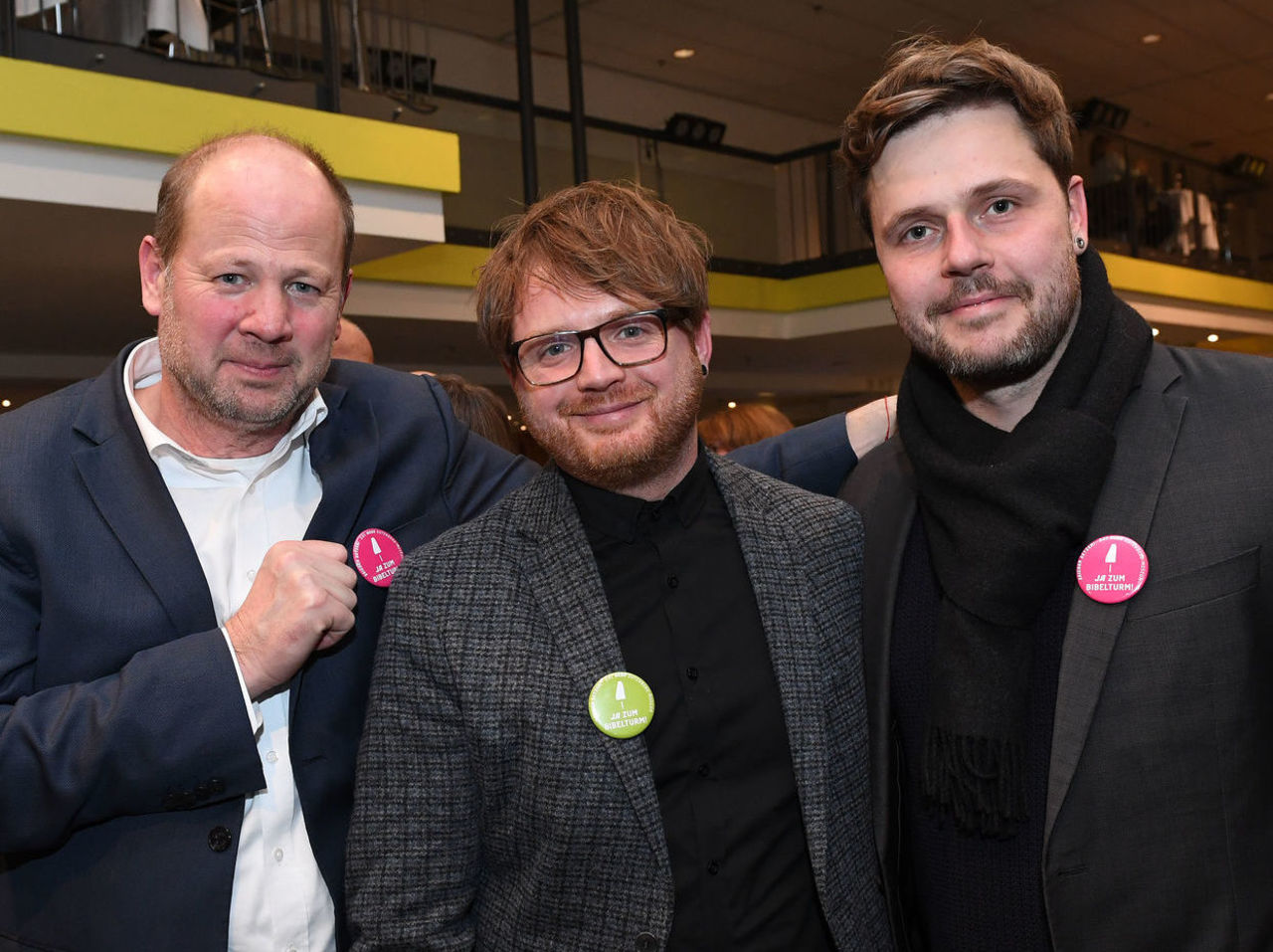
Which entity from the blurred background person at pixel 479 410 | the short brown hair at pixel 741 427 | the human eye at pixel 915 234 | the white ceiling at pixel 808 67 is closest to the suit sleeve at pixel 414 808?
the human eye at pixel 915 234

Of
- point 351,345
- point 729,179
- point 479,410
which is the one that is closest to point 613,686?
point 479,410

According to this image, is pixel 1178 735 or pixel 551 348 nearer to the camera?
pixel 1178 735

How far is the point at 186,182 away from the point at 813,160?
11.0 meters

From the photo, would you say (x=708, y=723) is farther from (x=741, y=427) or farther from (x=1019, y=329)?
(x=741, y=427)

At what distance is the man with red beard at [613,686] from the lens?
1.61 metres

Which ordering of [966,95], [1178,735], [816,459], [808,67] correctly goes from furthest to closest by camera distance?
1. [808,67]
2. [816,459]
3. [966,95]
4. [1178,735]

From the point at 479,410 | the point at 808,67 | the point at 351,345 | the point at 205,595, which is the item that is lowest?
the point at 205,595

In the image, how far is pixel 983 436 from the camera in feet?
5.90

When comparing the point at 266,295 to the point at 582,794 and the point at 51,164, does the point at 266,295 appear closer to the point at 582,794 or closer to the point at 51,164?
the point at 582,794

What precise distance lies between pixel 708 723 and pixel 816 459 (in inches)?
31.8

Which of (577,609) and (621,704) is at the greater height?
(577,609)

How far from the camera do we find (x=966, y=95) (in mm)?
1763

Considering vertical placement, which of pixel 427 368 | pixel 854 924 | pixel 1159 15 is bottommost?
pixel 854 924

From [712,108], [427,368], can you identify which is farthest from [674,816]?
[712,108]
